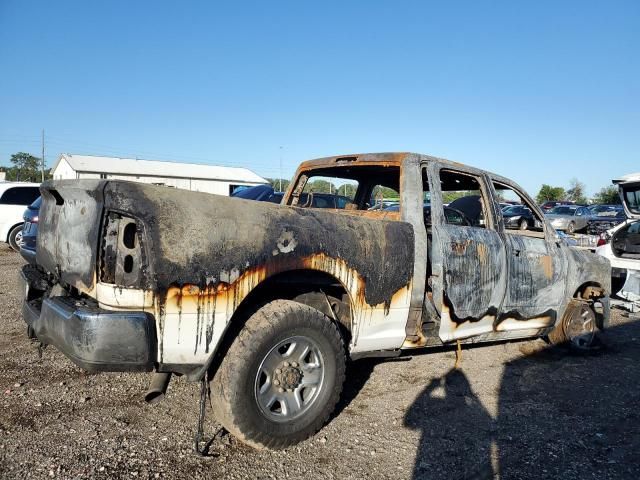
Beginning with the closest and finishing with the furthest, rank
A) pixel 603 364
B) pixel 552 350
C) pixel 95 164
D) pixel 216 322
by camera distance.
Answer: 1. pixel 216 322
2. pixel 603 364
3. pixel 552 350
4. pixel 95 164

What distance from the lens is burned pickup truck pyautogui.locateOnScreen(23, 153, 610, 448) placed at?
2.44 metres

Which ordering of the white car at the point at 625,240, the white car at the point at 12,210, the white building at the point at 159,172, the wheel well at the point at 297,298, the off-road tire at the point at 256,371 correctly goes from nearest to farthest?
the off-road tire at the point at 256,371
the wheel well at the point at 297,298
the white car at the point at 625,240
the white car at the point at 12,210
the white building at the point at 159,172

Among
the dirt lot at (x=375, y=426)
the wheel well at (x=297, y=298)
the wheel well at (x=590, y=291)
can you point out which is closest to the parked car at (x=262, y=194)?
the dirt lot at (x=375, y=426)

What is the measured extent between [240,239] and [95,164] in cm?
4794

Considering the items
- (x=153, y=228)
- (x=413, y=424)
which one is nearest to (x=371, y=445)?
(x=413, y=424)

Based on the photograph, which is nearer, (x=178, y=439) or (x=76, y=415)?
(x=178, y=439)

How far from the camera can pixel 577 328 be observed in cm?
525

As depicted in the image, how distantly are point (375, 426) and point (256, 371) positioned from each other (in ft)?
3.59

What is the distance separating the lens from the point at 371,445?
10.1 ft

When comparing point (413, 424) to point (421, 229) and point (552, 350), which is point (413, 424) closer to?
point (421, 229)

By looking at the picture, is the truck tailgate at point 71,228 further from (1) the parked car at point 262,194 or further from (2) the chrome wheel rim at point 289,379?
(1) the parked car at point 262,194

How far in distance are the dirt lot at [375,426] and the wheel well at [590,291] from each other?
3.11ft

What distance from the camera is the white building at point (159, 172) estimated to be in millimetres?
43531

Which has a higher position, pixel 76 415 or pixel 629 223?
pixel 629 223
